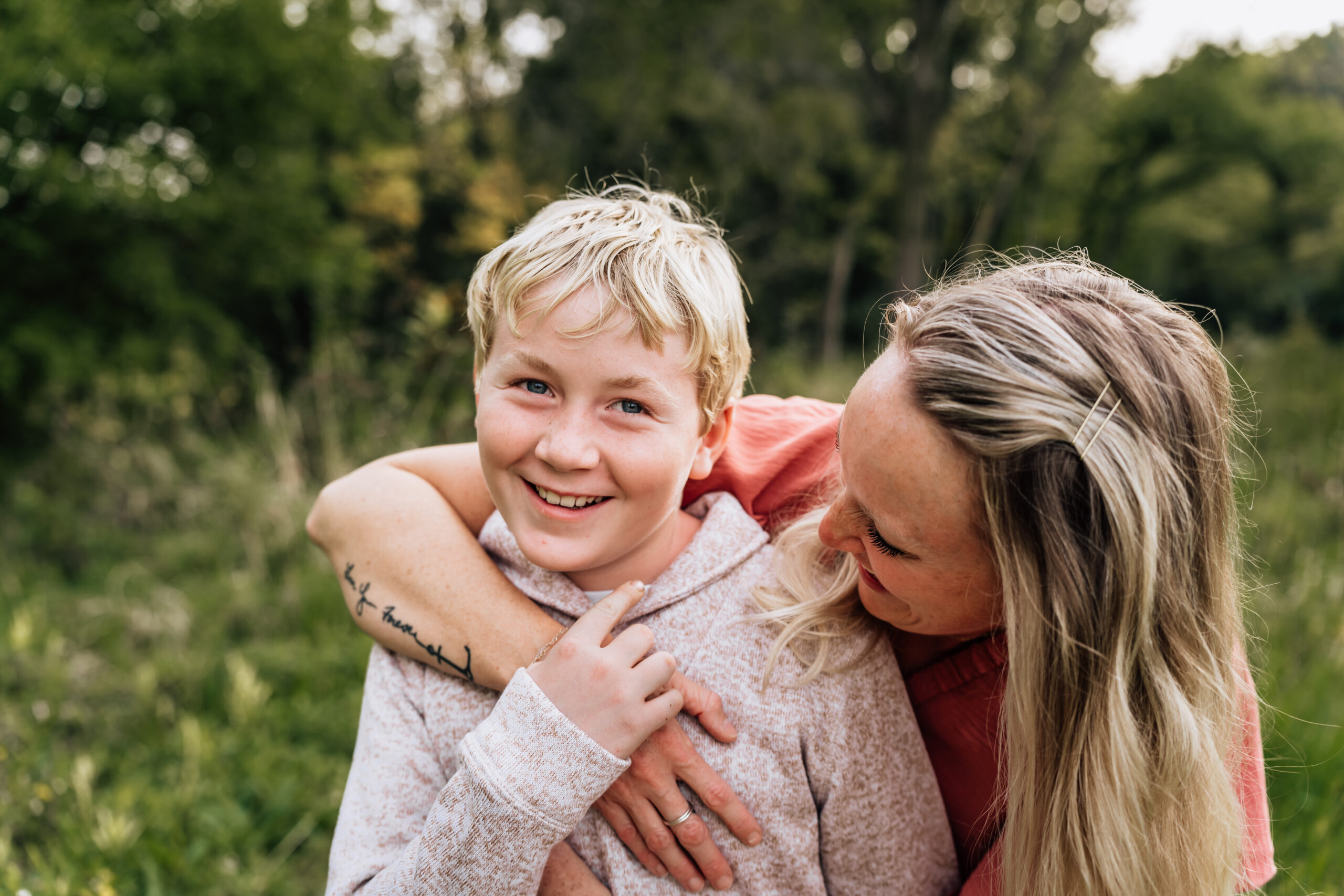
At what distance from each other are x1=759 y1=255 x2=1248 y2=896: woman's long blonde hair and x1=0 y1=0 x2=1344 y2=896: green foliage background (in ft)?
1.47

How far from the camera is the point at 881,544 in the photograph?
1.34 meters

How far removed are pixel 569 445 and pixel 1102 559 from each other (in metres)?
0.80

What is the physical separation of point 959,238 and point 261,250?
19.5 m

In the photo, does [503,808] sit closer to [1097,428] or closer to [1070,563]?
[1070,563]

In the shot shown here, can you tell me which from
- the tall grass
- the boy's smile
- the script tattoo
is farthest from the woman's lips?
the tall grass

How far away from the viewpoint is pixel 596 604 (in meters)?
1.50

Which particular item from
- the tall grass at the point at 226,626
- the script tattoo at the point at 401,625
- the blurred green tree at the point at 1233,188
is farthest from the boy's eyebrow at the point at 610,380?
the blurred green tree at the point at 1233,188

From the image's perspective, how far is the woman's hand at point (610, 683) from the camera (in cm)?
134

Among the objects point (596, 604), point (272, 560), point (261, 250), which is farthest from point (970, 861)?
point (261, 250)

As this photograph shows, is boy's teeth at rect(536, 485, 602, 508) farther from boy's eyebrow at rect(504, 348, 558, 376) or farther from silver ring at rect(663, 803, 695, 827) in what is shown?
silver ring at rect(663, 803, 695, 827)

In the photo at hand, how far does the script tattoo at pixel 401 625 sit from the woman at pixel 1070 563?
36 centimetres

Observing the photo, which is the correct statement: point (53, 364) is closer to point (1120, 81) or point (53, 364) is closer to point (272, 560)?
point (272, 560)

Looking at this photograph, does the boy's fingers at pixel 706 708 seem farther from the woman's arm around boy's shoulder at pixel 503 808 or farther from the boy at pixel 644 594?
the woman's arm around boy's shoulder at pixel 503 808

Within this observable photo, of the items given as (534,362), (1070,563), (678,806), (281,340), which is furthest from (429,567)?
(281,340)
